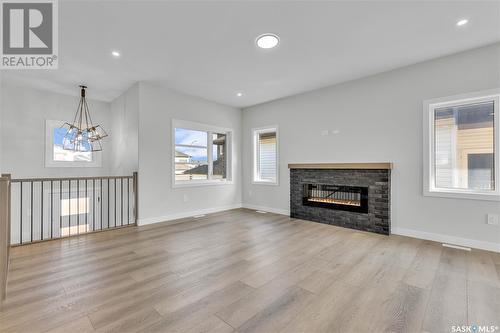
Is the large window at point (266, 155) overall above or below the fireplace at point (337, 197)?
above

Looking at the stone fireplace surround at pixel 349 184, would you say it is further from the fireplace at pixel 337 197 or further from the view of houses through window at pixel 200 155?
the view of houses through window at pixel 200 155

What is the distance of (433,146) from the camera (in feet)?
11.6

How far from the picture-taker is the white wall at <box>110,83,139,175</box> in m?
4.57

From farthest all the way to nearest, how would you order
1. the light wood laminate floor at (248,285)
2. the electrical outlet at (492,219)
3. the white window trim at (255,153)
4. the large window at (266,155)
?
the large window at (266,155)
the white window trim at (255,153)
the electrical outlet at (492,219)
the light wood laminate floor at (248,285)

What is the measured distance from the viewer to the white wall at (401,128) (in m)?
3.16

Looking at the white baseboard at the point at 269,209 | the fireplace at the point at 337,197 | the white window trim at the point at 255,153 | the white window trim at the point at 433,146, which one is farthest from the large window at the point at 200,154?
the white window trim at the point at 433,146

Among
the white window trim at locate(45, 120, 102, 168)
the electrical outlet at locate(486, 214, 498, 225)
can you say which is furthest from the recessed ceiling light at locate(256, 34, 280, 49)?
the white window trim at locate(45, 120, 102, 168)

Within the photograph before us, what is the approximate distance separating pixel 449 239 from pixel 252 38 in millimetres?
4005

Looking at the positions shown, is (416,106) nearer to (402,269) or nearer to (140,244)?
(402,269)

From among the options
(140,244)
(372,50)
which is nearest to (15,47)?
(140,244)

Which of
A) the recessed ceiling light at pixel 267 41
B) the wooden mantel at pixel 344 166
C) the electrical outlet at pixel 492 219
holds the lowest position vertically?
the electrical outlet at pixel 492 219

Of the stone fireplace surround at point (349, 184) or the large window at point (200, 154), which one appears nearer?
the stone fireplace surround at point (349, 184)

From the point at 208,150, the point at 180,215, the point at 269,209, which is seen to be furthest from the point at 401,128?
the point at 180,215

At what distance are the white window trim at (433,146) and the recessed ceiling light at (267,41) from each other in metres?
2.55
